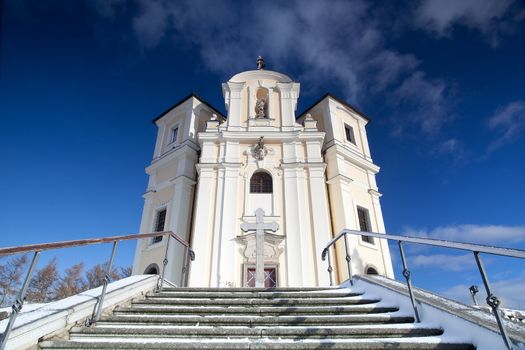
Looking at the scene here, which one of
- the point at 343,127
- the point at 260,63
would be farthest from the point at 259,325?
the point at 260,63

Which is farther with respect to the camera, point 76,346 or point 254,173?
point 254,173

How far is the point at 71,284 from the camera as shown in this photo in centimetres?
3325

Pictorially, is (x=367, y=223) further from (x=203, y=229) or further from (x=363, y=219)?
(x=203, y=229)

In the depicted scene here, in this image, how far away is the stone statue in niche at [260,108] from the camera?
18172 mm

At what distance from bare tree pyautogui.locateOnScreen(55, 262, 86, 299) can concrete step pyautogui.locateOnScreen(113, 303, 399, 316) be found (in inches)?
1295

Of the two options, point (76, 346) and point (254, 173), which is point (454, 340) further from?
point (254, 173)

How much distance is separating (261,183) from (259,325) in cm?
1152

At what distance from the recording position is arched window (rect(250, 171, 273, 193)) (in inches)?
600

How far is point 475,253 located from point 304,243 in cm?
1057

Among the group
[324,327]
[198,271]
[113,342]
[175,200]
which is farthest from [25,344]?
[175,200]

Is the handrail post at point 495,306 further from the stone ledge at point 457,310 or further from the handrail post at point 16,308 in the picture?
the handrail post at point 16,308

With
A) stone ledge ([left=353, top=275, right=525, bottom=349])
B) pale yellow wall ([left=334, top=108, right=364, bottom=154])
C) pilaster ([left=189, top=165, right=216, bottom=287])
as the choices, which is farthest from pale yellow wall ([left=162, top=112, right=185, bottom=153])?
stone ledge ([left=353, top=275, right=525, bottom=349])

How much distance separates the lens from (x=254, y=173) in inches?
616

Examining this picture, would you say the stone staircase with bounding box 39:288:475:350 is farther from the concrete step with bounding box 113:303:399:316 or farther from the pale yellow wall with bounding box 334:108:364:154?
the pale yellow wall with bounding box 334:108:364:154
